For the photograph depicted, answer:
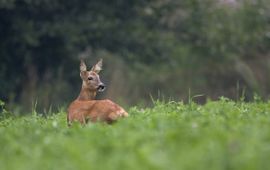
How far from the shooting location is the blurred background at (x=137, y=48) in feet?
76.6

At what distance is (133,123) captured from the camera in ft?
30.5

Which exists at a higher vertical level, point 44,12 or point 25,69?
point 44,12

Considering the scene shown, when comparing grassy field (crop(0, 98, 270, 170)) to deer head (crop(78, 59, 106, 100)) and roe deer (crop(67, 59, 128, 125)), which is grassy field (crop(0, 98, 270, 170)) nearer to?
roe deer (crop(67, 59, 128, 125))

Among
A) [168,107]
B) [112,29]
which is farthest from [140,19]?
[168,107]

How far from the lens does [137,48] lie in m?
24.6

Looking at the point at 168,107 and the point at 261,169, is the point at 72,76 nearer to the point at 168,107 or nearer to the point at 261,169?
the point at 168,107

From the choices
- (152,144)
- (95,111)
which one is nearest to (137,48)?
(95,111)

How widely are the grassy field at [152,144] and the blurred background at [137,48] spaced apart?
13.2 m

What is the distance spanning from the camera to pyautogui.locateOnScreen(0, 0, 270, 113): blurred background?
23359 mm

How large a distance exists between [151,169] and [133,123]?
8.00 ft

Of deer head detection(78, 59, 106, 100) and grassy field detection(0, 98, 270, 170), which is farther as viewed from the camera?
deer head detection(78, 59, 106, 100)

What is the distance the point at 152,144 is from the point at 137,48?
16.8 metres

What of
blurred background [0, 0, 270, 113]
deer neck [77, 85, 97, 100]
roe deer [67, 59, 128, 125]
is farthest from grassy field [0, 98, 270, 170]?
blurred background [0, 0, 270, 113]

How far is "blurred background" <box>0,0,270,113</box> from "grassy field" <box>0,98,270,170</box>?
43.3 ft
